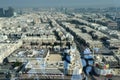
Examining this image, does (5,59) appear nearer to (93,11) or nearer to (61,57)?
(61,57)

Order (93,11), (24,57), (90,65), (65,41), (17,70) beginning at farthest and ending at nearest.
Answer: (93,11)
(65,41)
(24,57)
(90,65)
(17,70)

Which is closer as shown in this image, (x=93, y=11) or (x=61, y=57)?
(x=61, y=57)

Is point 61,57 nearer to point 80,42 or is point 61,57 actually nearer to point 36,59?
point 36,59

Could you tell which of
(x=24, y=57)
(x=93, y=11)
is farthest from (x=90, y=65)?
(x=93, y=11)

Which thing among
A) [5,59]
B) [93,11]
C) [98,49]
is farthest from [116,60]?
[93,11]

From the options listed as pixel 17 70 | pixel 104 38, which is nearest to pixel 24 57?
pixel 17 70

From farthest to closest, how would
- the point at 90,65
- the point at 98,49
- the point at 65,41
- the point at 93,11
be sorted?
the point at 93,11, the point at 65,41, the point at 98,49, the point at 90,65

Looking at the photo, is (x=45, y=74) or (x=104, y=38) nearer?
(x=45, y=74)

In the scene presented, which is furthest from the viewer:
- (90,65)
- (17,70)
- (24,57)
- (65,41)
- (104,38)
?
(104,38)

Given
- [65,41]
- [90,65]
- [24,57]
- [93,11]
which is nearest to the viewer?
[90,65]
